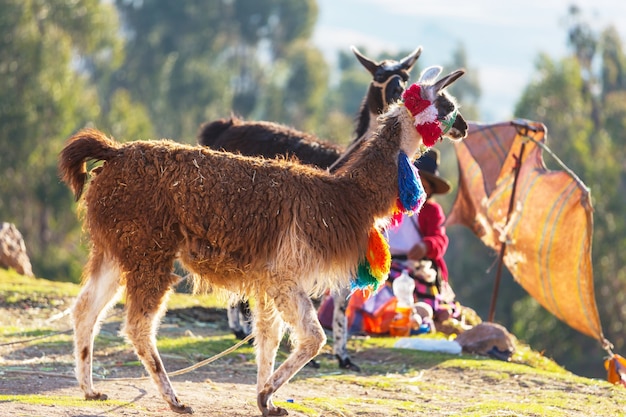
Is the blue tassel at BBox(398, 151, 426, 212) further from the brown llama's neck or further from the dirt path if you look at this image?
the brown llama's neck

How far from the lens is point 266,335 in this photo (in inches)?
244

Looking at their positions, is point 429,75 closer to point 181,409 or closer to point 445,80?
point 445,80

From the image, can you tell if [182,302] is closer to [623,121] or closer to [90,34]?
[90,34]

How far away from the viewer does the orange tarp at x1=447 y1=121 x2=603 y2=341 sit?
9742 millimetres

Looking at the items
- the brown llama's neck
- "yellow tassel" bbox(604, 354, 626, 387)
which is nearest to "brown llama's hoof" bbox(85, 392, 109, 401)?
the brown llama's neck

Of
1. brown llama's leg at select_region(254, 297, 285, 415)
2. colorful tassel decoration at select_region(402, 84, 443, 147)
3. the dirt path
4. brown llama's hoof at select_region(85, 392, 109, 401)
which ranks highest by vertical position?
colorful tassel decoration at select_region(402, 84, 443, 147)

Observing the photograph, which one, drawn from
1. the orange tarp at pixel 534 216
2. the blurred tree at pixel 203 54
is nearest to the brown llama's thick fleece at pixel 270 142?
the orange tarp at pixel 534 216

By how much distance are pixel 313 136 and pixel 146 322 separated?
12.6 ft

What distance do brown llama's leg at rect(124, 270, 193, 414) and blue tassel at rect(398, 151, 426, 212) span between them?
5.04 feet

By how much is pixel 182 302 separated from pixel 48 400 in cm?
515

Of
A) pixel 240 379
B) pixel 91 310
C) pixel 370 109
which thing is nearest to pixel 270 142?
pixel 370 109

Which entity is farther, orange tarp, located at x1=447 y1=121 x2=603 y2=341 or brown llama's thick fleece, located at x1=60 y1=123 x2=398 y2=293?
orange tarp, located at x1=447 y1=121 x2=603 y2=341

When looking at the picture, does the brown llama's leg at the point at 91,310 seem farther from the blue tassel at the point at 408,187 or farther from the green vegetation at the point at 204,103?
the green vegetation at the point at 204,103

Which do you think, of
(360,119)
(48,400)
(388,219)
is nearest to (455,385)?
(388,219)
